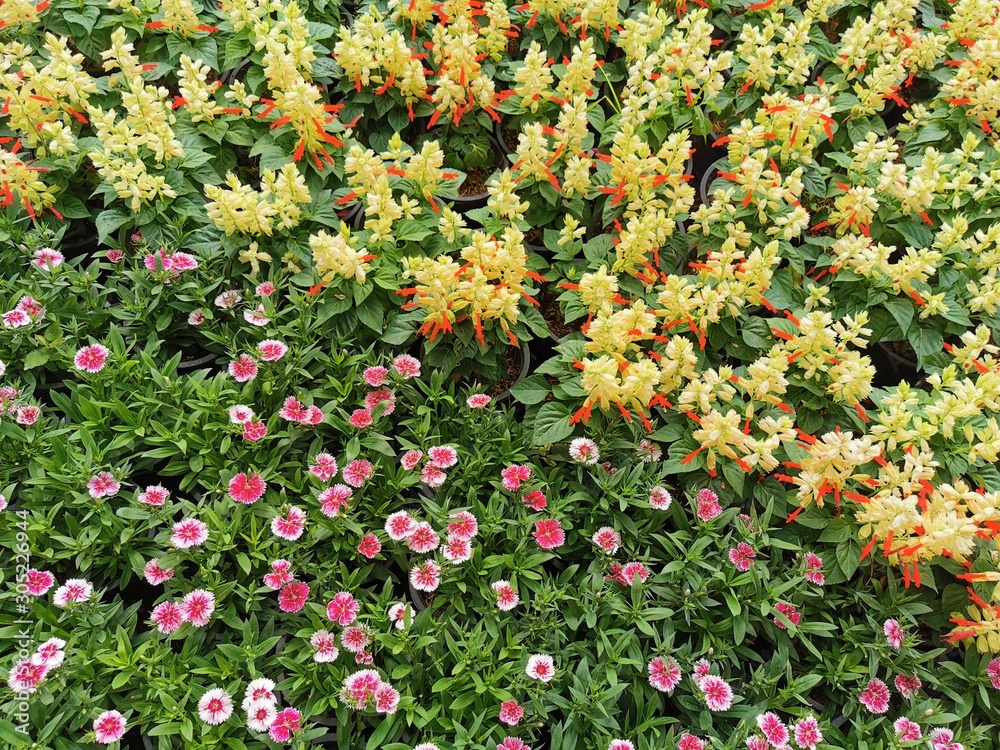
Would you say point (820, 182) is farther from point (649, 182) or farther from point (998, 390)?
point (998, 390)

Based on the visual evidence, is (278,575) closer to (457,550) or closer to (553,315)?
(457,550)

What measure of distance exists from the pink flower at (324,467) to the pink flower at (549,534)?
2.13 ft

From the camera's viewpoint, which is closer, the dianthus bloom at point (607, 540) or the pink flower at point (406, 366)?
the dianthus bloom at point (607, 540)

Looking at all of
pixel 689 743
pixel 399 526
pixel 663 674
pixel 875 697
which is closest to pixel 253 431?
pixel 399 526

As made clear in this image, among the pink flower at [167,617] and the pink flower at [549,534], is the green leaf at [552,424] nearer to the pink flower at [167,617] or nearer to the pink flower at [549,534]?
the pink flower at [549,534]

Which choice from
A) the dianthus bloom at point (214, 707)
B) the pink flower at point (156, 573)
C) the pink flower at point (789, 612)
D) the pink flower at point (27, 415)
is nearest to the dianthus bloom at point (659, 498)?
the pink flower at point (789, 612)

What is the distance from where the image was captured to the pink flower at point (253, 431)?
2.09 meters

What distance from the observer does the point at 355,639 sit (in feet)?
5.94

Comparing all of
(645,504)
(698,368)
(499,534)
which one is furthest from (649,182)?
(499,534)

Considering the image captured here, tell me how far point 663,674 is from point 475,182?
6.96 feet

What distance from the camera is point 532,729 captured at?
1.78 metres

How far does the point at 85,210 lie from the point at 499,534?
207 cm

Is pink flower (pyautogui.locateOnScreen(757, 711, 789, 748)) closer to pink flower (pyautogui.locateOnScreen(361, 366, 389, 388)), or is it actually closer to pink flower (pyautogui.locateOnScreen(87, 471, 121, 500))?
pink flower (pyautogui.locateOnScreen(361, 366, 389, 388))

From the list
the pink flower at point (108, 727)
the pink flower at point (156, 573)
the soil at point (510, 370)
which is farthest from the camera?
the soil at point (510, 370)
